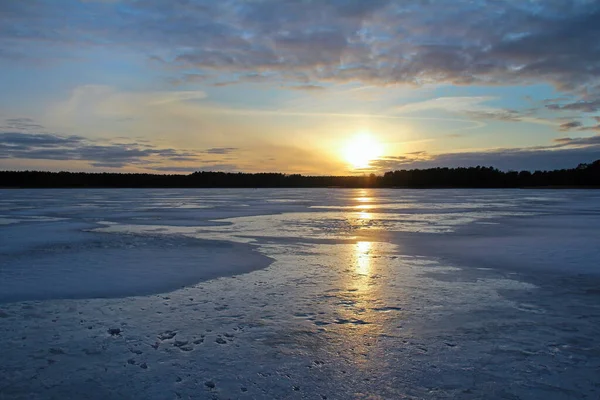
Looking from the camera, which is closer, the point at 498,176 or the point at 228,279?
the point at 228,279

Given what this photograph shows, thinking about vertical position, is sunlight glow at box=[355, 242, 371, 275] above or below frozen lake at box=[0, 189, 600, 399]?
above

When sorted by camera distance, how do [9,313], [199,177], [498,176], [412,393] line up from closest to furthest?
[412,393] → [9,313] → [498,176] → [199,177]

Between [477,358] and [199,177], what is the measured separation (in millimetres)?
109922

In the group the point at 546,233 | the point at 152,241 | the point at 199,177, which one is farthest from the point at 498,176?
the point at 152,241

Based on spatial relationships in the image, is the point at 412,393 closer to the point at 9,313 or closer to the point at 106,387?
the point at 106,387

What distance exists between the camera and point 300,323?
4637 mm

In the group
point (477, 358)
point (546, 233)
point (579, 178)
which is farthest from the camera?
point (579, 178)

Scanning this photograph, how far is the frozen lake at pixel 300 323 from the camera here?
10.9 feet

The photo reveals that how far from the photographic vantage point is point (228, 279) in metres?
6.77

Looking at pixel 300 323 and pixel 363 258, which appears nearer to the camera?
pixel 300 323

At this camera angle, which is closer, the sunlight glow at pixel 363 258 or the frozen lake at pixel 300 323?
the frozen lake at pixel 300 323

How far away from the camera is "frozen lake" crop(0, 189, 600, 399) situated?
332cm

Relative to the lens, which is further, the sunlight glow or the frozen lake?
the sunlight glow

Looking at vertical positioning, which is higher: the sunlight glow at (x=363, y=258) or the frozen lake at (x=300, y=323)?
the sunlight glow at (x=363, y=258)
